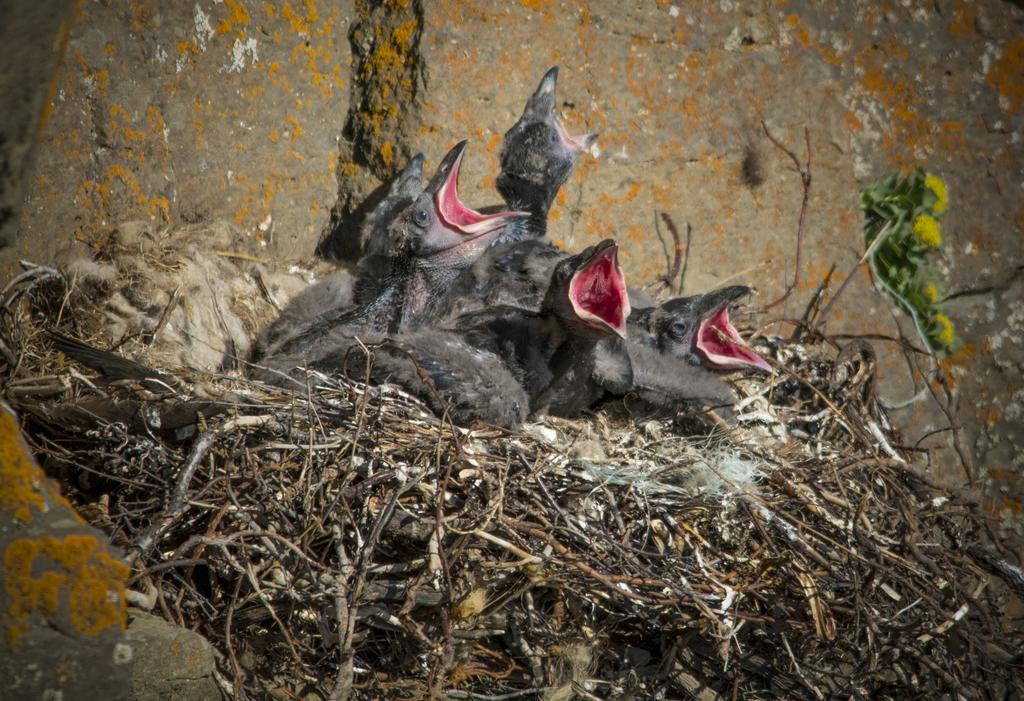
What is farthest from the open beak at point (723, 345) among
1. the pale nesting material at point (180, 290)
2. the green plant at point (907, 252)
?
the pale nesting material at point (180, 290)

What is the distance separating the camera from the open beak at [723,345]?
9.64ft

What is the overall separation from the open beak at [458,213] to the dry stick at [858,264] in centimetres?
136

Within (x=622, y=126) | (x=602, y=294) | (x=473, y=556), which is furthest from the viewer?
(x=622, y=126)

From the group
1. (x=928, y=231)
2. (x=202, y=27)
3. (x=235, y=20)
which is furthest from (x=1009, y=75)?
(x=202, y=27)

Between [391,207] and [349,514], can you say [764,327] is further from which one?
[349,514]

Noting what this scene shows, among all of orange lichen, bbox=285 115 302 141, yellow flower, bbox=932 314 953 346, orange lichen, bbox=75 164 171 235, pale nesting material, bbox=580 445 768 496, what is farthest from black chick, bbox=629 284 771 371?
orange lichen, bbox=75 164 171 235

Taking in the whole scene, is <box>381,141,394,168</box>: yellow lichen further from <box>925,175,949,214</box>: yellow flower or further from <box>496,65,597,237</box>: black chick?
<box>925,175,949,214</box>: yellow flower

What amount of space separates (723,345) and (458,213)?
1.00 m

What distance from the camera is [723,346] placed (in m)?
3.02

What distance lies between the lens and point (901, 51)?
12.1 ft

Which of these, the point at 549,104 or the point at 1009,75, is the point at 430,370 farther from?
the point at 1009,75

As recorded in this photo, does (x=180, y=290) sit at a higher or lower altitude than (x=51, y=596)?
higher

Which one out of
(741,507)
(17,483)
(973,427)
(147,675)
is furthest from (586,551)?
(973,427)

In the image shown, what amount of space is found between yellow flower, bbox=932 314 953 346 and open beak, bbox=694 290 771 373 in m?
1.13
